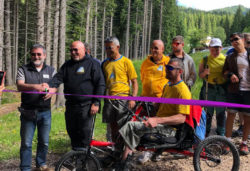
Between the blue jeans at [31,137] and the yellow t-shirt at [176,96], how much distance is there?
2.09 metres

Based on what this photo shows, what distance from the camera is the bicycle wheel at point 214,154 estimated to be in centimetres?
393

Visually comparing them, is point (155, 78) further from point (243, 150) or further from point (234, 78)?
point (243, 150)

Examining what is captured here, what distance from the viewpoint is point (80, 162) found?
3.87 metres

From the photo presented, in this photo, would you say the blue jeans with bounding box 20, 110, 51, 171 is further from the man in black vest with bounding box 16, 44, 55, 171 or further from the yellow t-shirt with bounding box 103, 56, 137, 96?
the yellow t-shirt with bounding box 103, 56, 137, 96

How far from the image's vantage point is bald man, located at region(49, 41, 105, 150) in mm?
4574

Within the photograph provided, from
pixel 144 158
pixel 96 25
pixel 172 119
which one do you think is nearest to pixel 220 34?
pixel 96 25

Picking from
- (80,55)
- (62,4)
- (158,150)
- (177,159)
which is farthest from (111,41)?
(62,4)

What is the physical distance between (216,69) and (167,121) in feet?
8.48

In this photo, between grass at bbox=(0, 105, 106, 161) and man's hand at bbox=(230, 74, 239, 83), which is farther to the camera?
grass at bbox=(0, 105, 106, 161)

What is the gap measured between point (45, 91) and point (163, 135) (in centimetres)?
214

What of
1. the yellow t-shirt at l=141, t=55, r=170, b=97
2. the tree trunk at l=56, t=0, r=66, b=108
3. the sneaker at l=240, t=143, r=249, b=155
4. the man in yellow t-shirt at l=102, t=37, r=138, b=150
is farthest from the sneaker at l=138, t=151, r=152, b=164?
the tree trunk at l=56, t=0, r=66, b=108

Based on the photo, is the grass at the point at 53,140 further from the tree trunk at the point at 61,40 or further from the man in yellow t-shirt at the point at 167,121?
the tree trunk at the point at 61,40

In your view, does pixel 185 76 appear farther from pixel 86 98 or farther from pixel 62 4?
pixel 62 4

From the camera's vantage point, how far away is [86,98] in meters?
4.57
